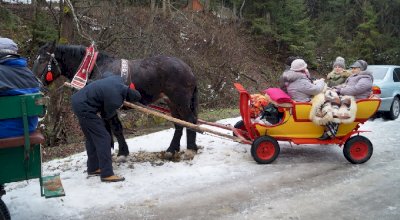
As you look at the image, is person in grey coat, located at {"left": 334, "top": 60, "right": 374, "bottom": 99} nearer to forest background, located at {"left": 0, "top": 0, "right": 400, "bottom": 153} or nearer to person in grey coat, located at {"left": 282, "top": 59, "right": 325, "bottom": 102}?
person in grey coat, located at {"left": 282, "top": 59, "right": 325, "bottom": 102}

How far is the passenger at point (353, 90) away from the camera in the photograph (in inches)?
250

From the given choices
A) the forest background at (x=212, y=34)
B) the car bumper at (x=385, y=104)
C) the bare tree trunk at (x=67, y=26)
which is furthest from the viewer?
the car bumper at (x=385, y=104)

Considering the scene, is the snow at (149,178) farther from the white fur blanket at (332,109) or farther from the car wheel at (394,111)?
the car wheel at (394,111)

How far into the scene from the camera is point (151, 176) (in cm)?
598

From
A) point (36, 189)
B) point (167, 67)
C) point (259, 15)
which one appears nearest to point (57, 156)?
point (36, 189)

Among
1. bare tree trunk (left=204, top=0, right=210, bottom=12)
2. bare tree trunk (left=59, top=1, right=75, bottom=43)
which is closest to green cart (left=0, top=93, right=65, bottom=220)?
bare tree trunk (left=59, top=1, right=75, bottom=43)

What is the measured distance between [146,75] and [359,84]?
11.5 feet

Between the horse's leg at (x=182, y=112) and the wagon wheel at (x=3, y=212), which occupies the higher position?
the horse's leg at (x=182, y=112)

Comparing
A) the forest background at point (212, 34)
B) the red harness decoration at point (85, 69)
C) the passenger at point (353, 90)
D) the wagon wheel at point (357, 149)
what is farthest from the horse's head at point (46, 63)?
the wagon wheel at point (357, 149)

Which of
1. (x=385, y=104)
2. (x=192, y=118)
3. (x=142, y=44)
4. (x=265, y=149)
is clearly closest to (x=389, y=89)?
(x=385, y=104)

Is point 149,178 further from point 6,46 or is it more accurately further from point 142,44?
point 142,44

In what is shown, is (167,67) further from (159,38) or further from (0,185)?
(159,38)

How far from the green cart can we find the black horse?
235cm

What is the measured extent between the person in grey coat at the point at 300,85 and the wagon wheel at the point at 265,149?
820 millimetres
